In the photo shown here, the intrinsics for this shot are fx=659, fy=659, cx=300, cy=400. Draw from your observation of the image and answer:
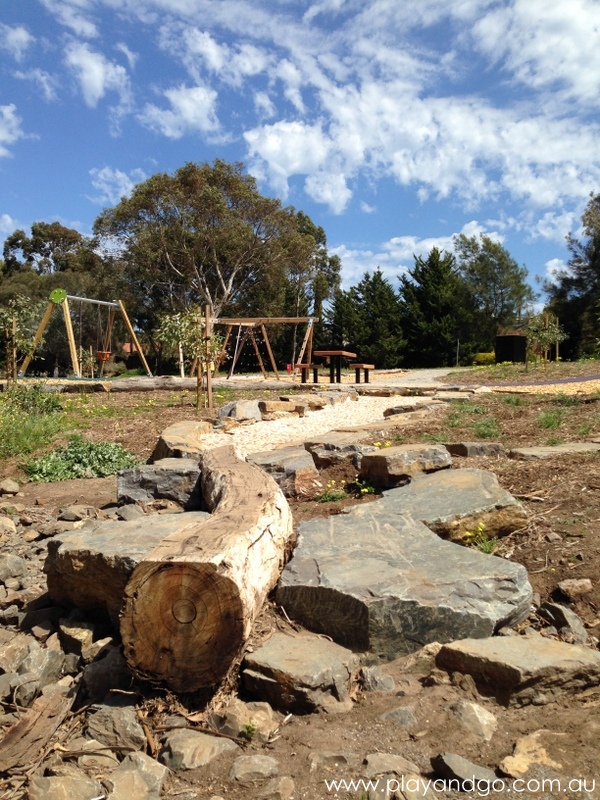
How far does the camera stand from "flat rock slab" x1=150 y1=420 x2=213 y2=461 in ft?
22.2

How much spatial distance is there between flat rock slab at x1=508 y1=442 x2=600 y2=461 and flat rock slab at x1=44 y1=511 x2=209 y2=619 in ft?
10.4

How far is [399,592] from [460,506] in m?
Answer: 1.20

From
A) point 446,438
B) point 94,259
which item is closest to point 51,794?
point 446,438

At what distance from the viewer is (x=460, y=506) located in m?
4.11

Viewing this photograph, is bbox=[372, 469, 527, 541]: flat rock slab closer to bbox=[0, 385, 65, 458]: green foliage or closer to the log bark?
the log bark

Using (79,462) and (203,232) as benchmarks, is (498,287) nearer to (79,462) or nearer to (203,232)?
(203,232)

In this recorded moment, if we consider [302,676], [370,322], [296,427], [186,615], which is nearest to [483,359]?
[370,322]

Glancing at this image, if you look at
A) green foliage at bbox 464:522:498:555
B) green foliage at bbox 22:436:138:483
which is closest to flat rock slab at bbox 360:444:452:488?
green foliage at bbox 464:522:498:555

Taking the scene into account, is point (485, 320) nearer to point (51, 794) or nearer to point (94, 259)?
point (94, 259)

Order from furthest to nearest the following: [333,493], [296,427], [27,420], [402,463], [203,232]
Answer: [203,232] → [296,427] → [27,420] → [333,493] → [402,463]

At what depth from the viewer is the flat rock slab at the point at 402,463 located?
515 cm

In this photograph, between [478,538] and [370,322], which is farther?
[370,322]

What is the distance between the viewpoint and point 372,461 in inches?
210

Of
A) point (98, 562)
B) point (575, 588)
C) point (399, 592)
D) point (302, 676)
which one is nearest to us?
point (302, 676)
